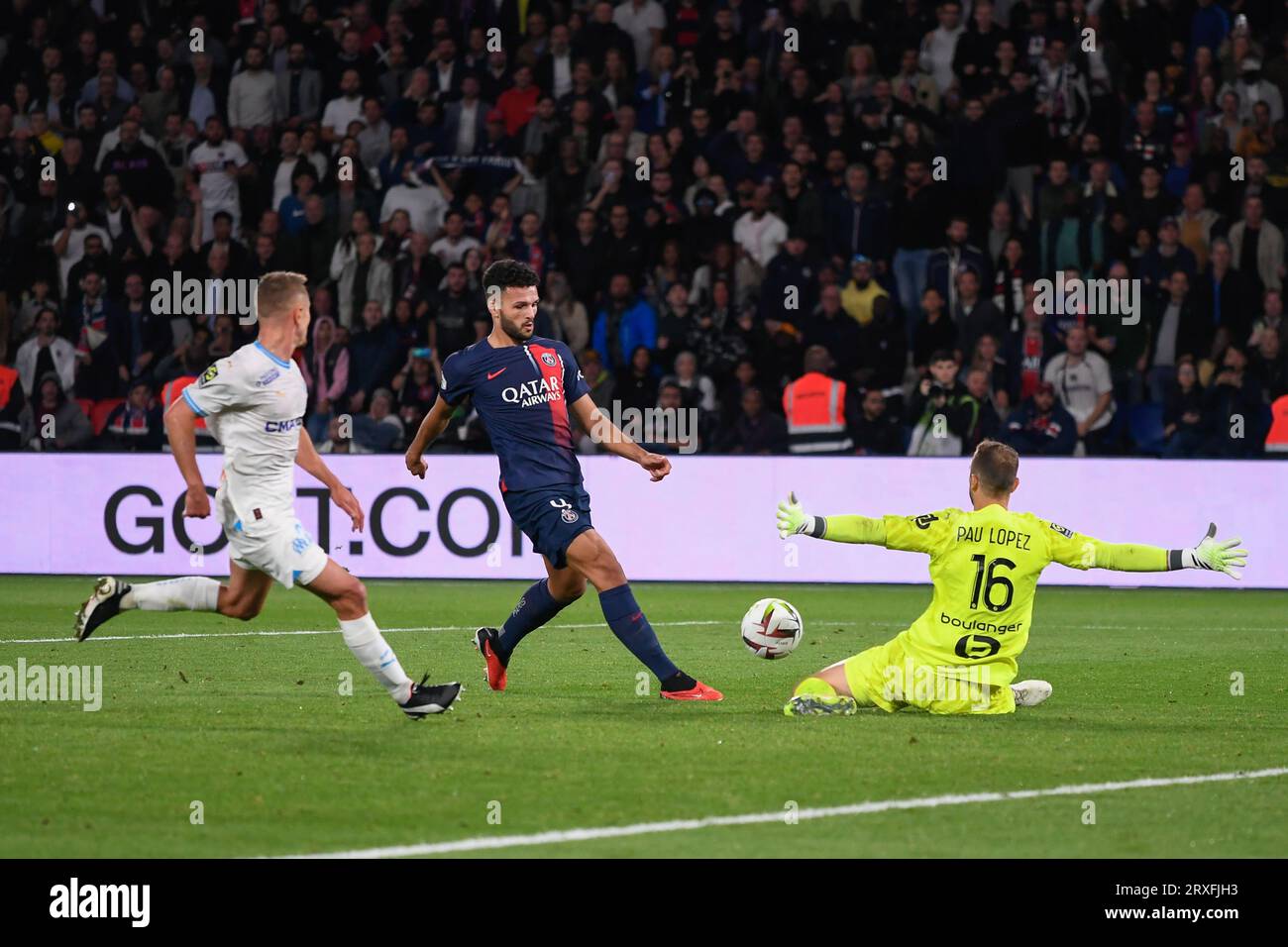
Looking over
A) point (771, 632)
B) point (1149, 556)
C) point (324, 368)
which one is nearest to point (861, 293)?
point (324, 368)

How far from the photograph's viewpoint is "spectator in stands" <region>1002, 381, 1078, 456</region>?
1822 centimetres

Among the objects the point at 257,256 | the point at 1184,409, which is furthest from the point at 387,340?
the point at 1184,409

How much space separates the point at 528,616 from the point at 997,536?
2.50 m

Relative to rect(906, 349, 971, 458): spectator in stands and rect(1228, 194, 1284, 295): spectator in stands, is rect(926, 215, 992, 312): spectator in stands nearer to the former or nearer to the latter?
rect(906, 349, 971, 458): spectator in stands

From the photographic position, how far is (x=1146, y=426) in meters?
19.1

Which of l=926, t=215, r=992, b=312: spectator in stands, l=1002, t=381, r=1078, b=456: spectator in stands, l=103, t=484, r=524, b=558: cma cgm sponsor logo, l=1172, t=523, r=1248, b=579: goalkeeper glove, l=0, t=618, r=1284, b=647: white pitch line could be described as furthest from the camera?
l=926, t=215, r=992, b=312: spectator in stands

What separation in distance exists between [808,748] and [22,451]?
41.1ft

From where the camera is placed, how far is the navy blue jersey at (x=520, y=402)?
31.5ft

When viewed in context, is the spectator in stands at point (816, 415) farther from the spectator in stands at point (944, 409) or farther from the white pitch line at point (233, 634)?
the white pitch line at point (233, 634)

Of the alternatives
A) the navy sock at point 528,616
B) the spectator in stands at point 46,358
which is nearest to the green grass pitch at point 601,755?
the navy sock at point 528,616

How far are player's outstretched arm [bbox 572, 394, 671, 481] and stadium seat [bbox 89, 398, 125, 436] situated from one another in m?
11.6

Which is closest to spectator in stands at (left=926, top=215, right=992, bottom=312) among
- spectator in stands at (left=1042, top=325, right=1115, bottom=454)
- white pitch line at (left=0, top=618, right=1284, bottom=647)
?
spectator in stands at (left=1042, top=325, right=1115, bottom=454)

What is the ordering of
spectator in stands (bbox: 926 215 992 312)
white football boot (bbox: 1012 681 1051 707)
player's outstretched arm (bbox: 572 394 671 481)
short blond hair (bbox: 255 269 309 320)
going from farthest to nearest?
spectator in stands (bbox: 926 215 992 312) < white football boot (bbox: 1012 681 1051 707) < player's outstretched arm (bbox: 572 394 671 481) < short blond hair (bbox: 255 269 309 320)

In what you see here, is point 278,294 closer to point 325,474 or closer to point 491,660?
point 325,474
